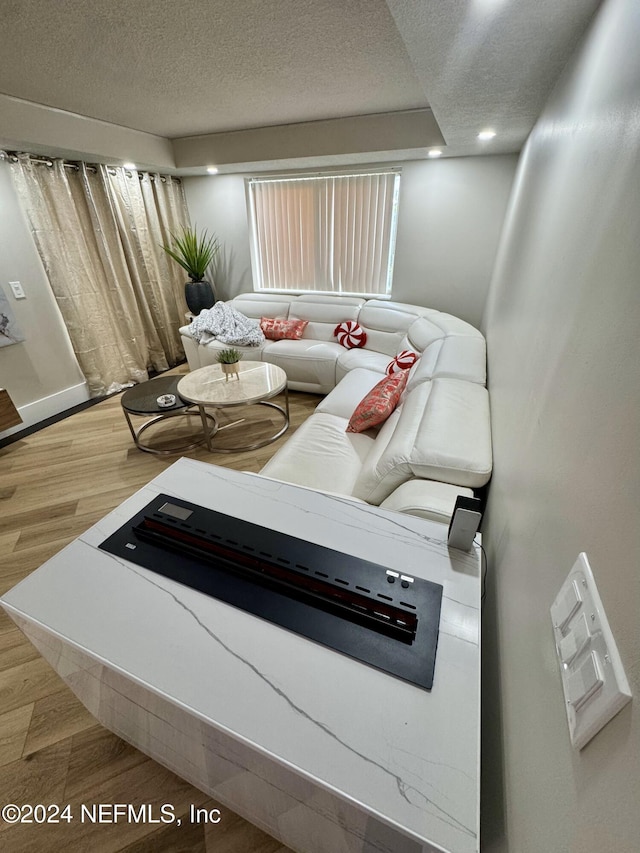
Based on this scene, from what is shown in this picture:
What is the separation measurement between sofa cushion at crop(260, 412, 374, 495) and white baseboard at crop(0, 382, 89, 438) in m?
2.48

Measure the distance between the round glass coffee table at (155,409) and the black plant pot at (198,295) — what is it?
154 cm

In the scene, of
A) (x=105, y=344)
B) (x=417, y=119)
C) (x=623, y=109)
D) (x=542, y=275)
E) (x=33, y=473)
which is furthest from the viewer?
(x=105, y=344)

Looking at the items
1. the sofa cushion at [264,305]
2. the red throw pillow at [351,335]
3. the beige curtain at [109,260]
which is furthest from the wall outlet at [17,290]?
the red throw pillow at [351,335]

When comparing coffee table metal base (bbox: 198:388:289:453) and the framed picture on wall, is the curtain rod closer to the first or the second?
the framed picture on wall

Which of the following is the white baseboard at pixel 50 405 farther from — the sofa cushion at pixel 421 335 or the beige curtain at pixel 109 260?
the sofa cushion at pixel 421 335

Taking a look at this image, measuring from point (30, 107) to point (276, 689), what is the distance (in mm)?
3510

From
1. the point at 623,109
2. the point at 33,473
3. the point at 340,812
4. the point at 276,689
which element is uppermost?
the point at 623,109

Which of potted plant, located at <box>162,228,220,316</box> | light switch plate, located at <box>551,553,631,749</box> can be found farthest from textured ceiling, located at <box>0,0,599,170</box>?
light switch plate, located at <box>551,553,631,749</box>

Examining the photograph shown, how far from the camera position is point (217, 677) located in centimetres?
66

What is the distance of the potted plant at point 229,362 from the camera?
2.64 meters

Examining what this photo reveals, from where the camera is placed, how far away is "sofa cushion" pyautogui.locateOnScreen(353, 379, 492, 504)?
47.8 inches

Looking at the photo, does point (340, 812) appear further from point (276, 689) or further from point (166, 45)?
point (166, 45)

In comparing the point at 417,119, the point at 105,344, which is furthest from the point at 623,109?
the point at 105,344

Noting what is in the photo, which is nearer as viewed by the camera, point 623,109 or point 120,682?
point 623,109
